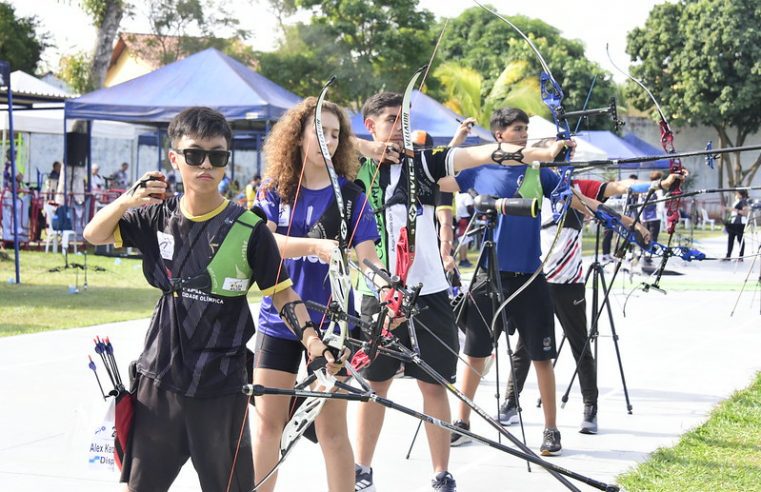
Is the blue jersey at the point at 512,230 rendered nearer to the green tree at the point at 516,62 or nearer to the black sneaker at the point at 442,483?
the black sneaker at the point at 442,483

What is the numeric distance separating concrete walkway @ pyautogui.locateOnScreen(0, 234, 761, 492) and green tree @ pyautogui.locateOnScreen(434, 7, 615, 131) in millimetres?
22711

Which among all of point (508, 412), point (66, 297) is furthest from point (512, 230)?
point (66, 297)

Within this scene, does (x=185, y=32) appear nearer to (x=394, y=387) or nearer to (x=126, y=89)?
(x=126, y=89)

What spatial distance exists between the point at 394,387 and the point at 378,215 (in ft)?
11.2

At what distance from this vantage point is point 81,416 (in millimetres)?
3809

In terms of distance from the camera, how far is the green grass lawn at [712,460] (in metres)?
5.38

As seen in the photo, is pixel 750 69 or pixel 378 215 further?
pixel 750 69

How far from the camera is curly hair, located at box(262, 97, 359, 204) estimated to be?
14.3ft

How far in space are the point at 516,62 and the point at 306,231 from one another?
128 feet

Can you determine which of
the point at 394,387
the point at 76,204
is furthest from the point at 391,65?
the point at 394,387

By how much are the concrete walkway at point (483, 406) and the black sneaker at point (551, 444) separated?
85 mm

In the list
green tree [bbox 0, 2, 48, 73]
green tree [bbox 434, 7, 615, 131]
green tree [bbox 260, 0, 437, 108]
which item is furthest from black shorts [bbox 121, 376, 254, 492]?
green tree [bbox 0, 2, 48, 73]

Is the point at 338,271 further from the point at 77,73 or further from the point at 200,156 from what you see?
the point at 77,73

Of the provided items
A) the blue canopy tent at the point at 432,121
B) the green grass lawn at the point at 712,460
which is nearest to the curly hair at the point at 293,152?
the green grass lawn at the point at 712,460
